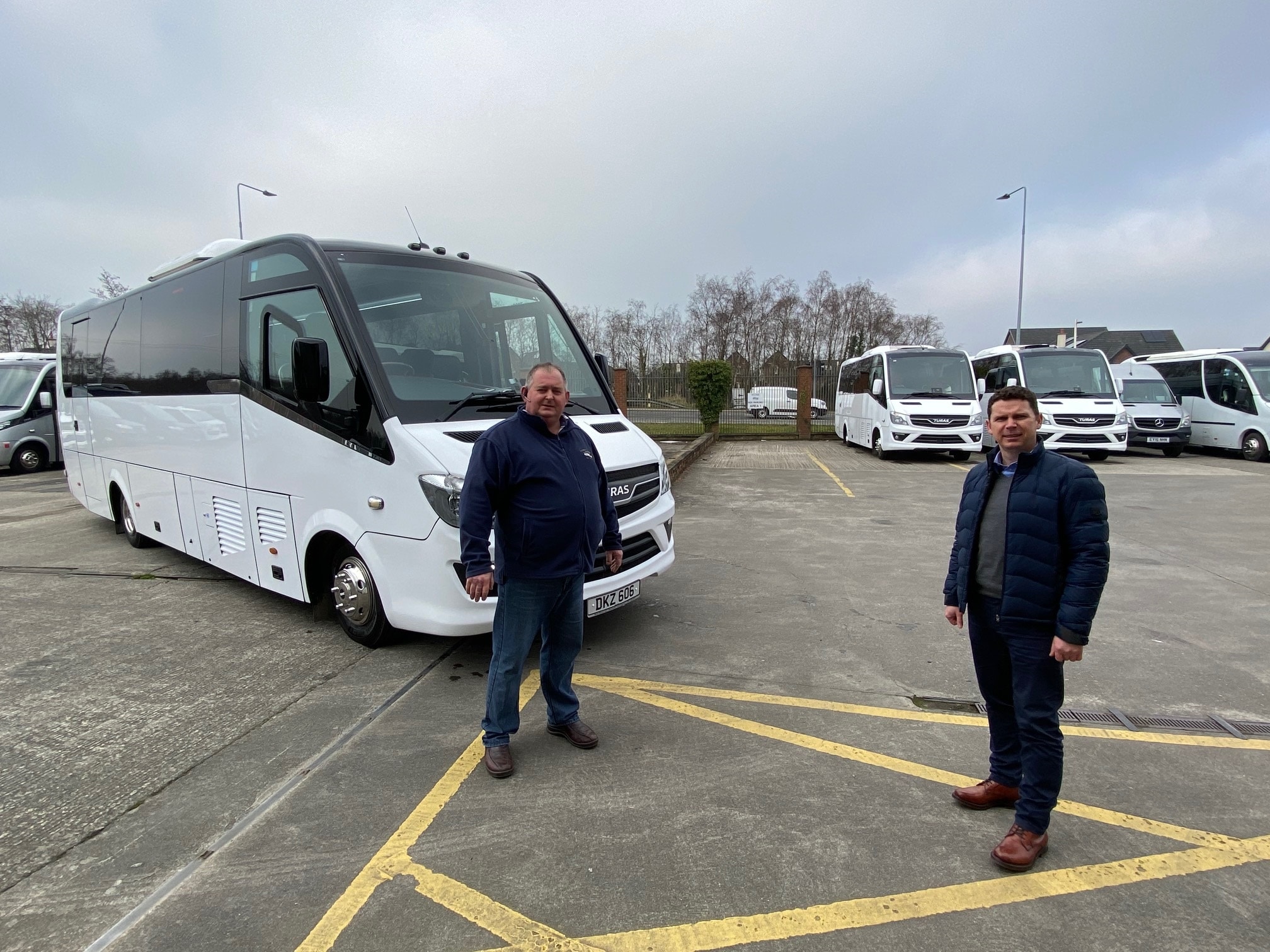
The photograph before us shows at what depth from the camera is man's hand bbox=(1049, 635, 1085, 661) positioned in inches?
95.4

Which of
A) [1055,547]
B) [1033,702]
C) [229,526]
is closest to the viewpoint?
[1055,547]

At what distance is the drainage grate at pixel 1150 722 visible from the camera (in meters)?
3.61

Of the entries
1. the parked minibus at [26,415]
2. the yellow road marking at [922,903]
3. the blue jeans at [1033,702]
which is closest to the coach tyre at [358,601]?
the yellow road marking at [922,903]

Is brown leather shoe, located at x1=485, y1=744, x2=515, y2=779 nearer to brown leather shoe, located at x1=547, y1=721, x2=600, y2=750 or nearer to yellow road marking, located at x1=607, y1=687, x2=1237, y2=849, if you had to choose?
brown leather shoe, located at x1=547, y1=721, x2=600, y2=750

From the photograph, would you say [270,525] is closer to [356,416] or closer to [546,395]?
[356,416]

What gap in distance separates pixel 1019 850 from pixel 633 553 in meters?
2.73

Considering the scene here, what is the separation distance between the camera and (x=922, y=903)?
2.41m

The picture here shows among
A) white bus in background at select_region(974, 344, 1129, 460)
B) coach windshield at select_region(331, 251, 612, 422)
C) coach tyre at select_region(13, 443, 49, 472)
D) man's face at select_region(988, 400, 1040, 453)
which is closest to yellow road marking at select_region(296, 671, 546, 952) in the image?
coach windshield at select_region(331, 251, 612, 422)

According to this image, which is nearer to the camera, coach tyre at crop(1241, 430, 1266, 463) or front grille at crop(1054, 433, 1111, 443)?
front grille at crop(1054, 433, 1111, 443)

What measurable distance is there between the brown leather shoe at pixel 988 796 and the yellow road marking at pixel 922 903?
1.22 ft

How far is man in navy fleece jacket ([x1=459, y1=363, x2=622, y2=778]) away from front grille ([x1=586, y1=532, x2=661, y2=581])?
935mm

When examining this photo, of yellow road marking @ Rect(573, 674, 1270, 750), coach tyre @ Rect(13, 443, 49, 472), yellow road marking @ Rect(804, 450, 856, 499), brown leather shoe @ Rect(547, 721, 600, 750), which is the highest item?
coach tyre @ Rect(13, 443, 49, 472)

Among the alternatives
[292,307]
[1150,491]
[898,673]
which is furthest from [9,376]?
[1150,491]

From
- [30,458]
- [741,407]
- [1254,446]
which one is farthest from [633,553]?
[741,407]
